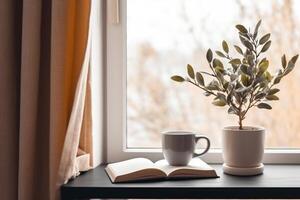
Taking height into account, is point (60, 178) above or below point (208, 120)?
below

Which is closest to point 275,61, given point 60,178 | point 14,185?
point 60,178

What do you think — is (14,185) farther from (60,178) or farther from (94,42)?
(94,42)

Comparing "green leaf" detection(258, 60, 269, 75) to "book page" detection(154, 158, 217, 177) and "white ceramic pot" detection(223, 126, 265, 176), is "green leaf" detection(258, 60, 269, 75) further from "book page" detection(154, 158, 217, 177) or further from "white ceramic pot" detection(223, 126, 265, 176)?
"book page" detection(154, 158, 217, 177)

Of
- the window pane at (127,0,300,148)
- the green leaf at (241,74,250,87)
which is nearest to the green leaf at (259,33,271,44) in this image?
the green leaf at (241,74,250,87)

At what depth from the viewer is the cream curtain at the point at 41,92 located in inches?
39.0

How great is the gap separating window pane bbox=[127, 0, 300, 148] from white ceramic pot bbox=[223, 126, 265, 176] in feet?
0.76

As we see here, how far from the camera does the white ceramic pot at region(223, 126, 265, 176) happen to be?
1108mm

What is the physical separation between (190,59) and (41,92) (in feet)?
1.88

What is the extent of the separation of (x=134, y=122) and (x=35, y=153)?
45 centimetres

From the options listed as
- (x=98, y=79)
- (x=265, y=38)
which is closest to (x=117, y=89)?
(x=98, y=79)

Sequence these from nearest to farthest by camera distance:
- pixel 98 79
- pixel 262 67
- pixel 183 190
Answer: pixel 183 190, pixel 262 67, pixel 98 79

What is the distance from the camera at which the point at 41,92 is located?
104 cm

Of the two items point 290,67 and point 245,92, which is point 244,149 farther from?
point 290,67

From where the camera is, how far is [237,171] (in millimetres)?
1127
